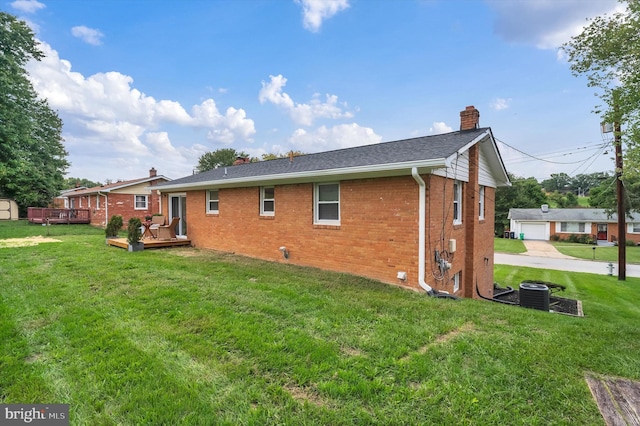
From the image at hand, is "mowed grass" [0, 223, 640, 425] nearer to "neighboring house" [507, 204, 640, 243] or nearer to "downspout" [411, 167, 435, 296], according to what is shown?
"downspout" [411, 167, 435, 296]

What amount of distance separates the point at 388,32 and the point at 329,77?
3675 millimetres

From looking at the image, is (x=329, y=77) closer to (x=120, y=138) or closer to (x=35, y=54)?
(x=120, y=138)

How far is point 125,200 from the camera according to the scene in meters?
23.1

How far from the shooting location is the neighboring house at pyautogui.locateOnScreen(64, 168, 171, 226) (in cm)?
2258

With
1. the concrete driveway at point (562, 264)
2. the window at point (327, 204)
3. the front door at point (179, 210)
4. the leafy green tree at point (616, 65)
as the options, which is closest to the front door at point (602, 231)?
the concrete driveway at point (562, 264)

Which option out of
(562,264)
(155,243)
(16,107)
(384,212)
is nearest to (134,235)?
(155,243)

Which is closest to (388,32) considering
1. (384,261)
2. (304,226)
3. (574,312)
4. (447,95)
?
(447,95)

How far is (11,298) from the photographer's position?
538cm

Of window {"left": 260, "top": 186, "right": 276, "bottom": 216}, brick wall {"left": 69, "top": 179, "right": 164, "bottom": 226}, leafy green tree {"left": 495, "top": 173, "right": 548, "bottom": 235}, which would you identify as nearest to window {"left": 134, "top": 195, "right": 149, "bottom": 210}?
brick wall {"left": 69, "top": 179, "right": 164, "bottom": 226}

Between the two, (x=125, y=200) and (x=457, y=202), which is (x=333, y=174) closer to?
(x=457, y=202)

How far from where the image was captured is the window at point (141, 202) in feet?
78.0

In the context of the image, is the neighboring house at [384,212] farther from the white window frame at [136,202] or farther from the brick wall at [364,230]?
the white window frame at [136,202]

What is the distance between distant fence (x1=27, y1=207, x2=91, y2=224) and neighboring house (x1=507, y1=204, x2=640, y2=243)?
45.8 meters

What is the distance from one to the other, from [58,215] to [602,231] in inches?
2091
